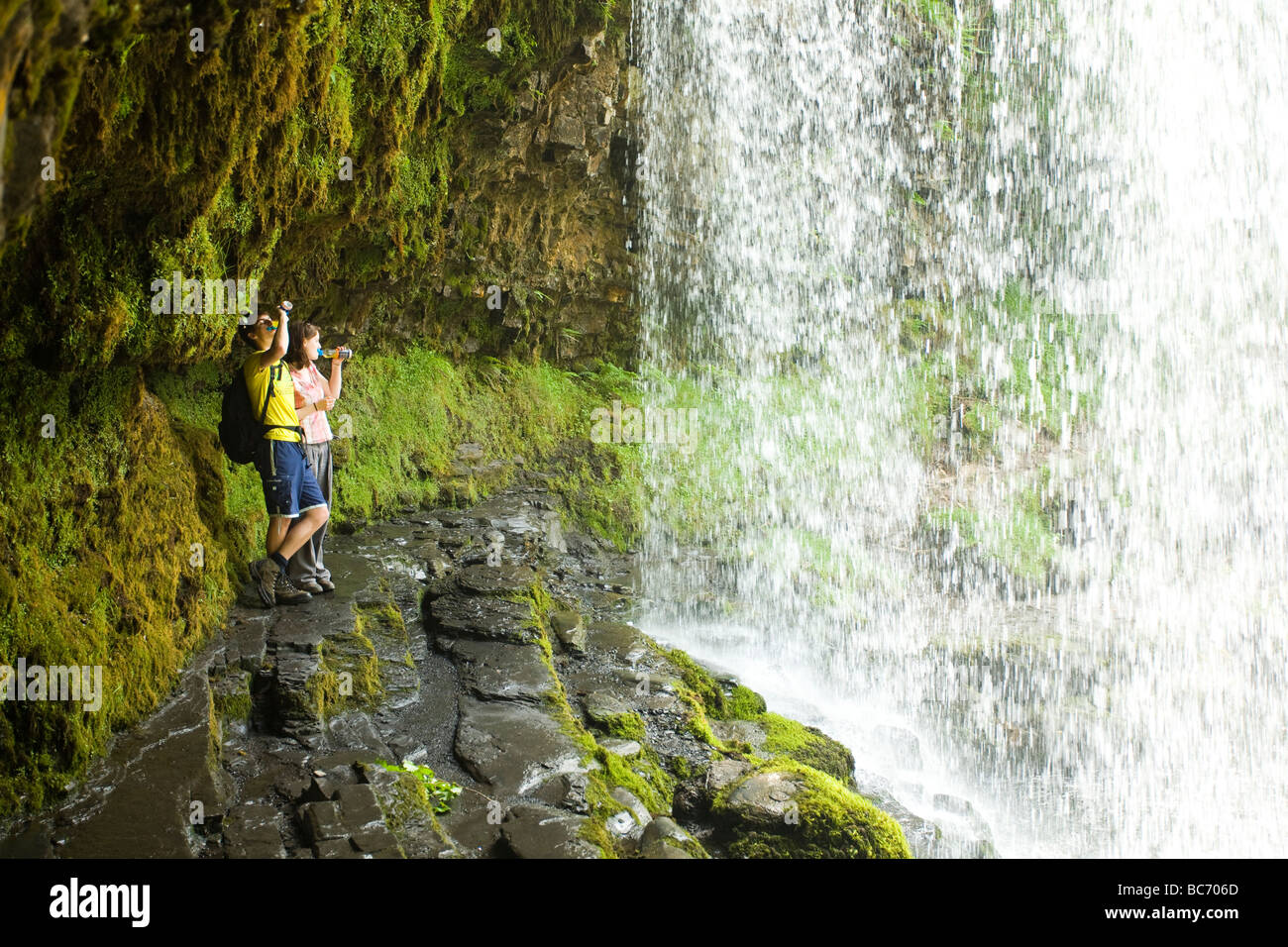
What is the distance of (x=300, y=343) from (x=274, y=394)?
60cm

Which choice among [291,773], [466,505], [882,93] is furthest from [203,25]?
[882,93]

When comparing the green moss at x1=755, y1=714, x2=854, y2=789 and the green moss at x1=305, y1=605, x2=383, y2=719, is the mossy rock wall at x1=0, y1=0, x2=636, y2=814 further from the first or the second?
the green moss at x1=755, y1=714, x2=854, y2=789

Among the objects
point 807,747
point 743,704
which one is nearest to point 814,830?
point 807,747

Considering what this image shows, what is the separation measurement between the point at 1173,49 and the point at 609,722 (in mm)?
17225

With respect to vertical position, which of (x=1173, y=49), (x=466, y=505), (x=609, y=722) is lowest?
(x=609, y=722)

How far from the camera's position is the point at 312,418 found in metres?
6.10

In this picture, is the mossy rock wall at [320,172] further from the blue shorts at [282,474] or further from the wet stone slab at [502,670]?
the wet stone slab at [502,670]

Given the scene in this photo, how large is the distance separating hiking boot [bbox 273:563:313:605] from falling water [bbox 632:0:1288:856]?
435 centimetres

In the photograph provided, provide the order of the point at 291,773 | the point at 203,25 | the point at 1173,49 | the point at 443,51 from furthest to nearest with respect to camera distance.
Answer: the point at 1173,49 → the point at 443,51 → the point at 291,773 → the point at 203,25

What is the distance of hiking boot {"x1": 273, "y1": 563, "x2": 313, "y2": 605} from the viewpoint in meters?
6.02

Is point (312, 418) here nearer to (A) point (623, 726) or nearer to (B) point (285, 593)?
(B) point (285, 593)

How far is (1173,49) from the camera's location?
1630 cm

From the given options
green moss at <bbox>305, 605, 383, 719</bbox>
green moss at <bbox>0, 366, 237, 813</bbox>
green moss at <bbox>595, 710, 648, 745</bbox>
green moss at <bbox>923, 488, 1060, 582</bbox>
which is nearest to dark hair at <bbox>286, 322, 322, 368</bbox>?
green moss at <bbox>0, 366, 237, 813</bbox>
